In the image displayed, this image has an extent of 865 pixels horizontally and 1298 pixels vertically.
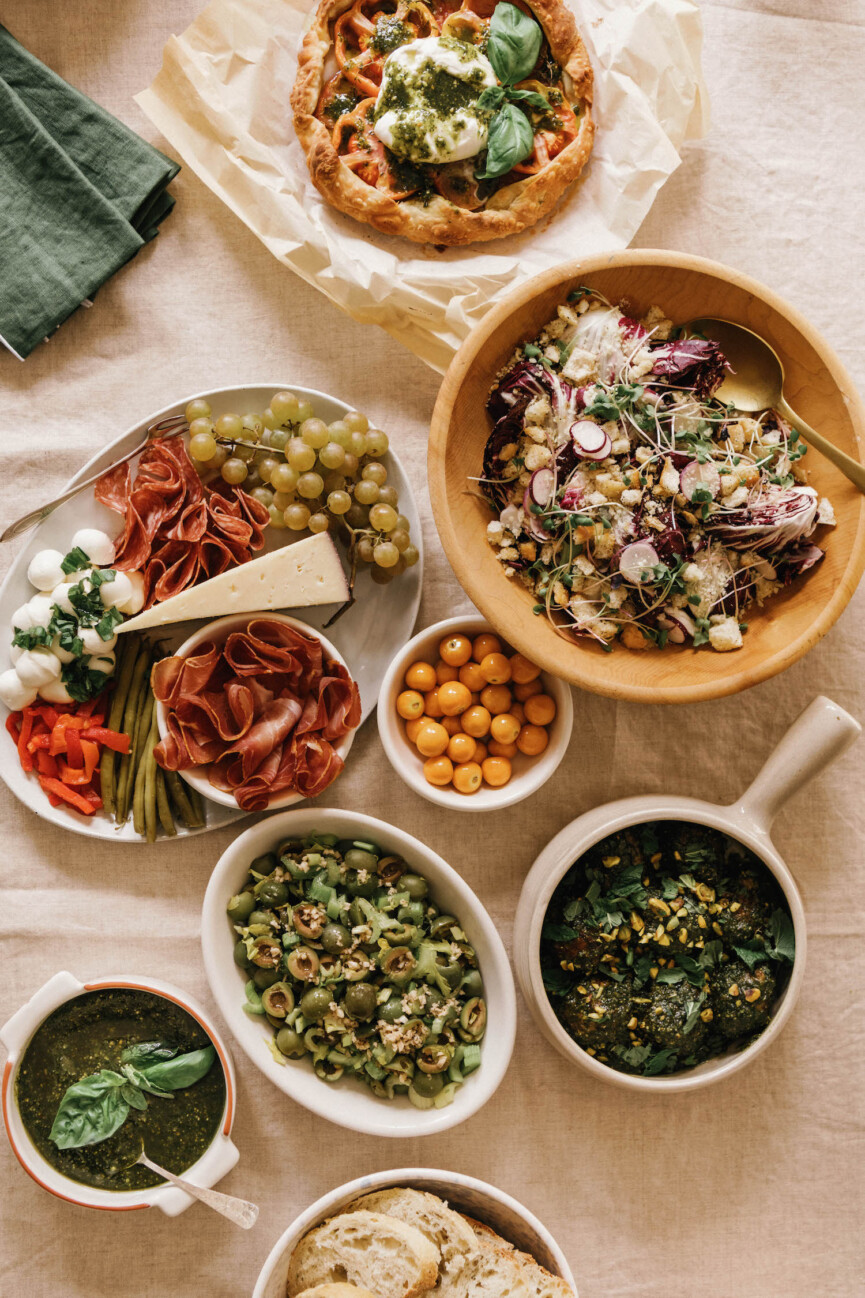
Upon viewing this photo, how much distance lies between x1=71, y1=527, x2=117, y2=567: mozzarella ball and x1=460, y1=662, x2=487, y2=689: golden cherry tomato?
77cm

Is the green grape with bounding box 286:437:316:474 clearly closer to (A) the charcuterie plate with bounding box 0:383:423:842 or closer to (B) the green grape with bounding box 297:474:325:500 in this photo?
(B) the green grape with bounding box 297:474:325:500

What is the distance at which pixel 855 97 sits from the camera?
2.00 metres

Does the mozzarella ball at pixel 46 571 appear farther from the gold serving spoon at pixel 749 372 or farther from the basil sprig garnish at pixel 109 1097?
the gold serving spoon at pixel 749 372

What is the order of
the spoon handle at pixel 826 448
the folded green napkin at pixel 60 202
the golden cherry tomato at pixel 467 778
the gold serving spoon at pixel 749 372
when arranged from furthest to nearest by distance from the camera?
the folded green napkin at pixel 60 202
the golden cherry tomato at pixel 467 778
the gold serving spoon at pixel 749 372
the spoon handle at pixel 826 448

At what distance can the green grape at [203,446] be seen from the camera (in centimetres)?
175

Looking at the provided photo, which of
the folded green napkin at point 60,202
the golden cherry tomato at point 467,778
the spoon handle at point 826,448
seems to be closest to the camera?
the spoon handle at point 826,448

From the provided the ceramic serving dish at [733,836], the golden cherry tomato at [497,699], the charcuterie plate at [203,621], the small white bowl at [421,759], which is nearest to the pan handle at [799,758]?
the ceramic serving dish at [733,836]

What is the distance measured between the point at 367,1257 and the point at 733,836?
1.03 meters

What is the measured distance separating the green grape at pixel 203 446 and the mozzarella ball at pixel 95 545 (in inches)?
10.3

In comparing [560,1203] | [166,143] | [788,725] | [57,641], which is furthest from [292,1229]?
[166,143]

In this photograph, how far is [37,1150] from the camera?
1.75 metres

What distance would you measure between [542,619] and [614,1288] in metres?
1.52

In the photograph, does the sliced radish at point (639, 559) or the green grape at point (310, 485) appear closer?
the sliced radish at point (639, 559)

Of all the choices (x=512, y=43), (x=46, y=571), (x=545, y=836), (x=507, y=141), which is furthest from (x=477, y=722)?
(x=512, y=43)
